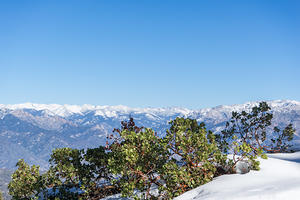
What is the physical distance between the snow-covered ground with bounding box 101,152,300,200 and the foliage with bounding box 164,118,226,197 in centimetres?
85

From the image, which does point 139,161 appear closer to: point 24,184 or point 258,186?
point 258,186

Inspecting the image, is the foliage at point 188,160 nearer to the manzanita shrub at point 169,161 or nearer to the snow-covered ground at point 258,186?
the manzanita shrub at point 169,161

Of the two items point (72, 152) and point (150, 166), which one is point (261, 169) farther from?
point (72, 152)

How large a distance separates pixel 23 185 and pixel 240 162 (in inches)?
711

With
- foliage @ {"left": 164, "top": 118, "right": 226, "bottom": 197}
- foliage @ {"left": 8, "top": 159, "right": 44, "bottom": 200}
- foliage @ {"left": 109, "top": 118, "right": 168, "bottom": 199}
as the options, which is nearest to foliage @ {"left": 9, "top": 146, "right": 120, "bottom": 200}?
foliage @ {"left": 8, "top": 159, "right": 44, "bottom": 200}

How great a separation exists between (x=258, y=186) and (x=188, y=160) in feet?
16.7

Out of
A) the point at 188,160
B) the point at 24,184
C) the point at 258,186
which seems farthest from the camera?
the point at 24,184

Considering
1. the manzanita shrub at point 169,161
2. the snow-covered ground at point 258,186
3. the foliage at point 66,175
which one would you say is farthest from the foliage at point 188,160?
the foliage at point 66,175

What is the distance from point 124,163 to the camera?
17969 millimetres

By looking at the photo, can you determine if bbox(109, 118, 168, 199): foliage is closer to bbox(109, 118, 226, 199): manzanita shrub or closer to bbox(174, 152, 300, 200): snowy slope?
bbox(109, 118, 226, 199): manzanita shrub

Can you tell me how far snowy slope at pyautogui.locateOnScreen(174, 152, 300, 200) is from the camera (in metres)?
12.2

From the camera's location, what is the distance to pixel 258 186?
1391 cm

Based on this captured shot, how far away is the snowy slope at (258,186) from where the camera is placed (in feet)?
40.1

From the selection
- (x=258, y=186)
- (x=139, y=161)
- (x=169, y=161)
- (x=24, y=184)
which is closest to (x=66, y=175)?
(x=24, y=184)
